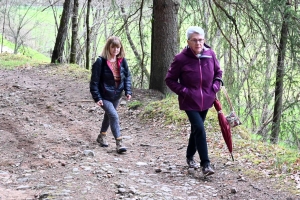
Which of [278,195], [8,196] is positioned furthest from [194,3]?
A: [8,196]

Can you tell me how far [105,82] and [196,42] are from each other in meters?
1.65

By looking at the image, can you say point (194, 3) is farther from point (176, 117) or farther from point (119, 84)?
point (119, 84)

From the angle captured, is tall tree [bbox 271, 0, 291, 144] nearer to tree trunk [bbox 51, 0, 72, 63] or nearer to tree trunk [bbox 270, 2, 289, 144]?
tree trunk [bbox 270, 2, 289, 144]

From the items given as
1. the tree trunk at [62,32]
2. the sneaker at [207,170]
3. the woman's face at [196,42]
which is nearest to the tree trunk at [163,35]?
the woman's face at [196,42]

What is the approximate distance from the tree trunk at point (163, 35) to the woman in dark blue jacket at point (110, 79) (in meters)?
3.29

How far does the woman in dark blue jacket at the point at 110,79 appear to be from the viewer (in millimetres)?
5758

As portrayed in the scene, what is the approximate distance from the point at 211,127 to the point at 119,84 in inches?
84.6

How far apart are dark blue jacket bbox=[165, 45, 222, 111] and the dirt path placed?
3.13 ft

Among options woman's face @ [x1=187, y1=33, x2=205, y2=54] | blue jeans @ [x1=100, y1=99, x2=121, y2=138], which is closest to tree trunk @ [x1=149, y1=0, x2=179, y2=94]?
blue jeans @ [x1=100, y1=99, x2=121, y2=138]

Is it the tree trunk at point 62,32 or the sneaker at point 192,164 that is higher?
the tree trunk at point 62,32

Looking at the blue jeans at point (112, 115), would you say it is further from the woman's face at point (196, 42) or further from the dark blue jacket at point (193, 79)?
the woman's face at point (196, 42)

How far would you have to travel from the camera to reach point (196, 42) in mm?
4758

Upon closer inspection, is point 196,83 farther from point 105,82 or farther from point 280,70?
point 280,70

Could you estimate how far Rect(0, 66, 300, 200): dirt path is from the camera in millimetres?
4480
